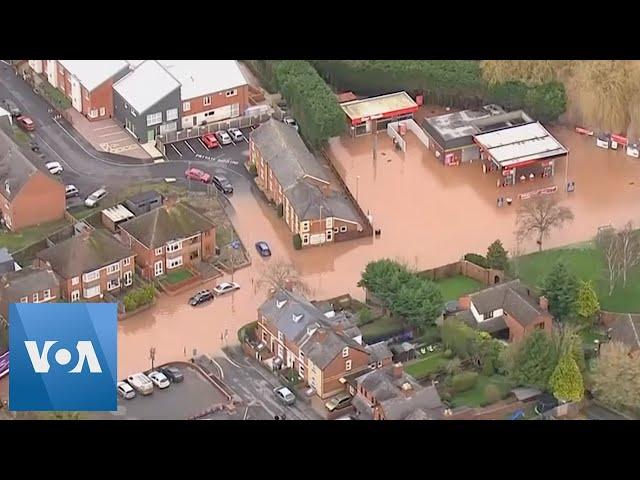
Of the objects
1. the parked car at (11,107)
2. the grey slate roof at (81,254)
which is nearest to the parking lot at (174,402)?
the grey slate roof at (81,254)

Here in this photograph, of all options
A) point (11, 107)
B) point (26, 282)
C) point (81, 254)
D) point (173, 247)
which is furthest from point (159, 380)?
point (11, 107)

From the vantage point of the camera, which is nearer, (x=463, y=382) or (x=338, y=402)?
(x=338, y=402)

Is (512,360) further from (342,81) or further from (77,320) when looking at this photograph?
(342,81)

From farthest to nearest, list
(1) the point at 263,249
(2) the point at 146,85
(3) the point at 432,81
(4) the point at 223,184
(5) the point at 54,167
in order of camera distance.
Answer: (3) the point at 432,81
(2) the point at 146,85
(5) the point at 54,167
(4) the point at 223,184
(1) the point at 263,249

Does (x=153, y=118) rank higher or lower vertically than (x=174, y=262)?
higher

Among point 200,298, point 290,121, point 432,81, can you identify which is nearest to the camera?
point 200,298

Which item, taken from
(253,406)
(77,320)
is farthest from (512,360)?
(77,320)

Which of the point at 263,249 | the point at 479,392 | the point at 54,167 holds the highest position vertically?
the point at 54,167

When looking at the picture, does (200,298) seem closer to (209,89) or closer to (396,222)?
(396,222)
